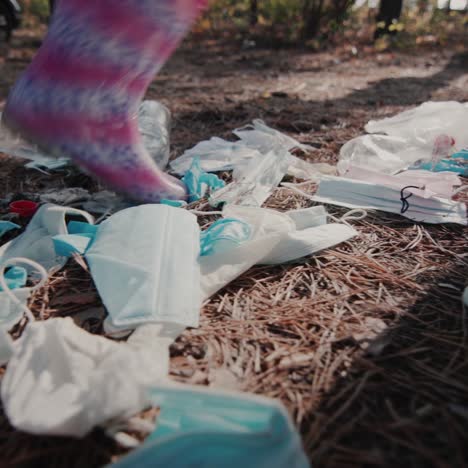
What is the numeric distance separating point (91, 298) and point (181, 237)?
29 cm

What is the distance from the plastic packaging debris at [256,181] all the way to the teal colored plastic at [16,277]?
0.69 meters

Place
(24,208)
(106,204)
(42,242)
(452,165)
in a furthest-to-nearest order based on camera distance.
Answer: (452,165) → (106,204) → (24,208) → (42,242)

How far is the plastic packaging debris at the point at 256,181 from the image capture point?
1606mm

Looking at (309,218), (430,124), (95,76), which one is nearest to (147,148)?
(95,76)

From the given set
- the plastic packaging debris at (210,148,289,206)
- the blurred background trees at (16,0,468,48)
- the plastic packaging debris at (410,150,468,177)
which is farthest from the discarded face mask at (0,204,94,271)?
the blurred background trees at (16,0,468,48)

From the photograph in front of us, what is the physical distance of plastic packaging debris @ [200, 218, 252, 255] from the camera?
118 centimetres

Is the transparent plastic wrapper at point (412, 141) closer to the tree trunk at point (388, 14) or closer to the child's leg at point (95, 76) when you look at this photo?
the child's leg at point (95, 76)

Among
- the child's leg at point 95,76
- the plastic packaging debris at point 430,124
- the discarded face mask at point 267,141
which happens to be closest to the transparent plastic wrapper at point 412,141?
the plastic packaging debris at point 430,124

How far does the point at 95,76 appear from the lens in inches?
52.7

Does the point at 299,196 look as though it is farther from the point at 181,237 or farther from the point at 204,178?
the point at 181,237

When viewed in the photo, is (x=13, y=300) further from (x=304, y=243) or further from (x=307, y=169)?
(x=307, y=169)

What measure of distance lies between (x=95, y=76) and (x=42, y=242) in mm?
551

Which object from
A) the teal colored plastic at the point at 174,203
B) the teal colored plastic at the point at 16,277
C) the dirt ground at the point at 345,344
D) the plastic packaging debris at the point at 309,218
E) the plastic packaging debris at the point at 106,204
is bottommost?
the plastic packaging debris at the point at 106,204

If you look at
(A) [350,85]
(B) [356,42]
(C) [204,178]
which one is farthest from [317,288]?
(B) [356,42]
